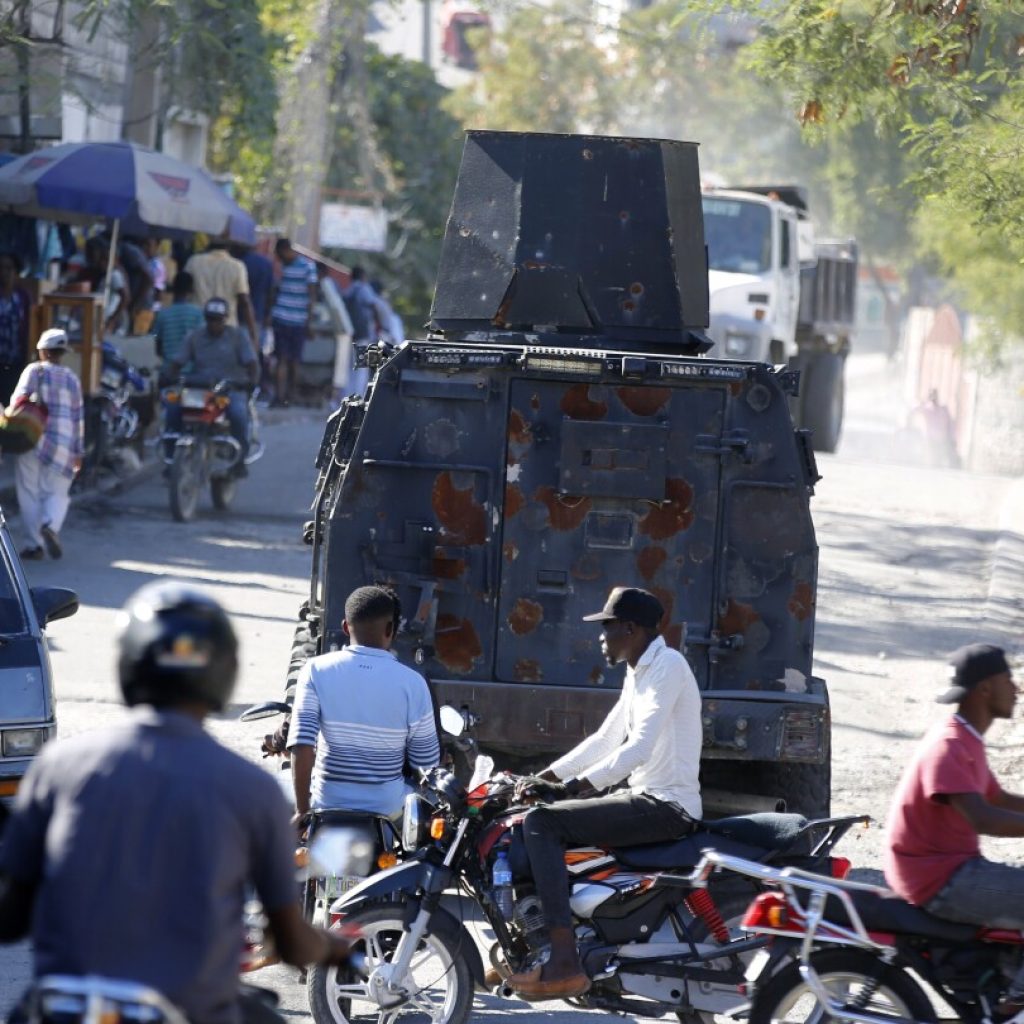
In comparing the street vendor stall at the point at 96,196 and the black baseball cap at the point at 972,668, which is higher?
the street vendor stall at the point at 96,196

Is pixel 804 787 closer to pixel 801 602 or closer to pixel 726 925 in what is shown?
pixel 801 602

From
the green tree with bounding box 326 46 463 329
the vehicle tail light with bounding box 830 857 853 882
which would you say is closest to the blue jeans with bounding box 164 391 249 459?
the vehicle tail light with bounding box 830 857 853 882

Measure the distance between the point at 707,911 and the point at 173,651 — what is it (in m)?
2.80

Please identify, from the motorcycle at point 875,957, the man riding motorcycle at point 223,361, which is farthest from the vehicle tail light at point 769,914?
the man riding motorcycle at point 223,361

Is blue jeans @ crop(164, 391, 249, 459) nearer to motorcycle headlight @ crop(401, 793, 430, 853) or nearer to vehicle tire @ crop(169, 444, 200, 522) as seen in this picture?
vehicle tire @ crop(169, 444, 200, 522)

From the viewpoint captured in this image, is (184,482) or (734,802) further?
(184,482)

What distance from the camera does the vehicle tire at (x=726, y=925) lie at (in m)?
5.45

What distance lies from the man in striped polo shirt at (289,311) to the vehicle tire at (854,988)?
18.8 m

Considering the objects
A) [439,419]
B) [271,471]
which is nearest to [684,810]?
[439,419]

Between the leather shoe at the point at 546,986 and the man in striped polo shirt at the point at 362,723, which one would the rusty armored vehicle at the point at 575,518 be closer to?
the man in striped polo shirt at the point at 362,723

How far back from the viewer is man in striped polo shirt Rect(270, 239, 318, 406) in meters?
23.5

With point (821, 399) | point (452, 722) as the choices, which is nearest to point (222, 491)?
point (821, 399)

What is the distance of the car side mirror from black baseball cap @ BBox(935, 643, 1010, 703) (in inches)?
147

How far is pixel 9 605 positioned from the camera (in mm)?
7398
